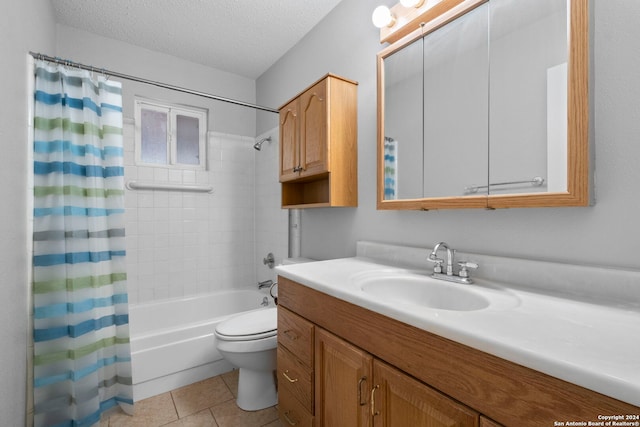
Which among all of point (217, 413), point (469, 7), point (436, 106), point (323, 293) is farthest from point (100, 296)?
point (469, 7)

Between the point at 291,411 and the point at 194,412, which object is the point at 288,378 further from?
the point at 194,412

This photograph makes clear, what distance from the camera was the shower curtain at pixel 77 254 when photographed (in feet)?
4.56

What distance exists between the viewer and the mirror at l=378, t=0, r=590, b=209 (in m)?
0.87

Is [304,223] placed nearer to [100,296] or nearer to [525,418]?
[100,296]

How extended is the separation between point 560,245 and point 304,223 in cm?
155

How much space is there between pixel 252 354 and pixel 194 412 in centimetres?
51

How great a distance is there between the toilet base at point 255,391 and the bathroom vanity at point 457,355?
0.42 metres

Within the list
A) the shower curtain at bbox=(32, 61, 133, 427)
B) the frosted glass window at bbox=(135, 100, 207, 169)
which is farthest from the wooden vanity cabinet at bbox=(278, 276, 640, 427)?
the frosted glass window at bbox=(135, 100, 207, 169)

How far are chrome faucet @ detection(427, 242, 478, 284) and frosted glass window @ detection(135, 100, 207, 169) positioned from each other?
7.61 feet

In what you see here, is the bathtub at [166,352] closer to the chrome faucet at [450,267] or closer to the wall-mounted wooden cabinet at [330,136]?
the wall-mounted wooden cabinet at [330,136]

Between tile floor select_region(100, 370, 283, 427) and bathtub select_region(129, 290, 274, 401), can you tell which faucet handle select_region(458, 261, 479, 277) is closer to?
tile floor select_region(100, 370, 283, 427)

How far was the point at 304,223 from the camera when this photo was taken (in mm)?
2178

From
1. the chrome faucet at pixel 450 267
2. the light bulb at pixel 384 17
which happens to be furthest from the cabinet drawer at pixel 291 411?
the light bulb at pixel 384 17

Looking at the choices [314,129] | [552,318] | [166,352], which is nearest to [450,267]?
[552,318]
